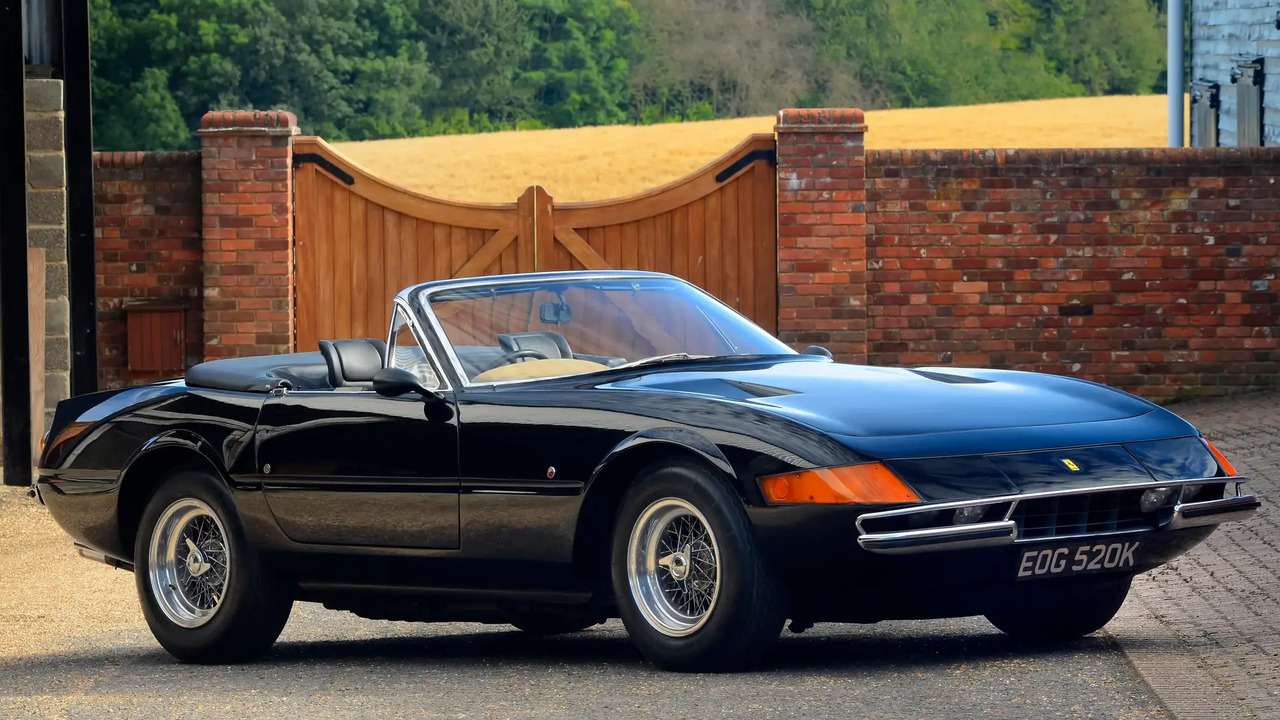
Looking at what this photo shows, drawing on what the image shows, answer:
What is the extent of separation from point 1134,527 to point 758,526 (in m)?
1.21

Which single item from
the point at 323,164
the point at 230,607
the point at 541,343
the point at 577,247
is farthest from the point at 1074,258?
the point at 230,607

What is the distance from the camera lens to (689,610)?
576cm

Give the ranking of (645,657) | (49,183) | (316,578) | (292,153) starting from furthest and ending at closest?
1. (292,153)
2. (49,183)
3. (316,578)
4. (645,657)

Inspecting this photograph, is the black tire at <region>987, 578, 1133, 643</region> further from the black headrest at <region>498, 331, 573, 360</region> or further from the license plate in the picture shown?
the black headrest at <region>498, 331, 573, 360</region>

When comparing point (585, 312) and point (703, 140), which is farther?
point (703, 140)

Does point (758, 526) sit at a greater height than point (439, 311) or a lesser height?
lesser

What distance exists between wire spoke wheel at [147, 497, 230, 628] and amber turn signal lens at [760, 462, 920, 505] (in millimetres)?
2540

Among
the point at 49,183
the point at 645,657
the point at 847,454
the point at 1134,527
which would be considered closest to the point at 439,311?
the point at 645,657

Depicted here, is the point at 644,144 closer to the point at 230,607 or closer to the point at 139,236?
the point at 139,236

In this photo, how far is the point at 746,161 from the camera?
575 inches

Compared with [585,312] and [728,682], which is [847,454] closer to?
[728,682]

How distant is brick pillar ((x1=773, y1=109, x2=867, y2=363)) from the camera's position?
1440 cm

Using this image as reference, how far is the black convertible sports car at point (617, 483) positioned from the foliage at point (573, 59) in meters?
39.2

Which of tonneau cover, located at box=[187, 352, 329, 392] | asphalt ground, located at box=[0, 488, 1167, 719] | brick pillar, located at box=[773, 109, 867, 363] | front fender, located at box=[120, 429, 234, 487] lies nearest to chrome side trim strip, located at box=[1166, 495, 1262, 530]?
asphalt ground, located at box=[0, 488, 1167, 719]
